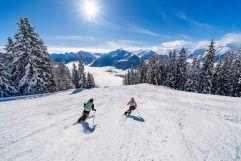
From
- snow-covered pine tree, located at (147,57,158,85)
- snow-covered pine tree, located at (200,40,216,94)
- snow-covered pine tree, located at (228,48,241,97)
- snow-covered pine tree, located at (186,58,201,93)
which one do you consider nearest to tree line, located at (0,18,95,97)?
snow-covered pine tree, located at (147,57,158,85)

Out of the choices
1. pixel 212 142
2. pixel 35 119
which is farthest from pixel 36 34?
pixel 212 142

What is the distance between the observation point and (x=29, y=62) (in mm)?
23938

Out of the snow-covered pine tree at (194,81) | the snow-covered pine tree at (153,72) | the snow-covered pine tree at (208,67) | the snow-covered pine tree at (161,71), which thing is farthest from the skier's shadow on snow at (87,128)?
the snow-covered pine tree at (161,71)

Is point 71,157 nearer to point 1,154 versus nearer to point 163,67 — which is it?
point 1,154

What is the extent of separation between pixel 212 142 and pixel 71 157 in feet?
22.7

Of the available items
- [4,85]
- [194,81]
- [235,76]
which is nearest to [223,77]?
[235,76]

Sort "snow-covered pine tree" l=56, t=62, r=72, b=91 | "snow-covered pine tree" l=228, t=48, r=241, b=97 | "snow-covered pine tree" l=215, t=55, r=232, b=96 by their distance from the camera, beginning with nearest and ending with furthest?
"snow-covered pine tree" l=228, t=48, r=241, b=97 → "snow-covered pine tree" l=215, t=55, r=232, b=96 → "snow-covered pine tree" l=56, t=62, r=72, b=91

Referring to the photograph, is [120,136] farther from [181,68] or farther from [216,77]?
[216,77]

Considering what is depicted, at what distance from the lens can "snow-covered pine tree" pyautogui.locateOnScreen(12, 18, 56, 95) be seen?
78.3ft

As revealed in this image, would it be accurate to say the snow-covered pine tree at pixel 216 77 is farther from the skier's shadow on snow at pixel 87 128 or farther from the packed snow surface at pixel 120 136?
the skier's shadow on snow at pixel 87 128

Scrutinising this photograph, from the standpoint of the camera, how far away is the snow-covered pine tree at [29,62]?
23859 mm

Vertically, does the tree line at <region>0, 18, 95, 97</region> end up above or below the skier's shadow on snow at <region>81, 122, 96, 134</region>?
above

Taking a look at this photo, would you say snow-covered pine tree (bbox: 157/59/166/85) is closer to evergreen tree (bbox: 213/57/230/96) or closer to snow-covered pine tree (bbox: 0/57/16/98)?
evergreen tree (bbox: 213/57/230/96)

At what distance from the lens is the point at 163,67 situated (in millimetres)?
53250
